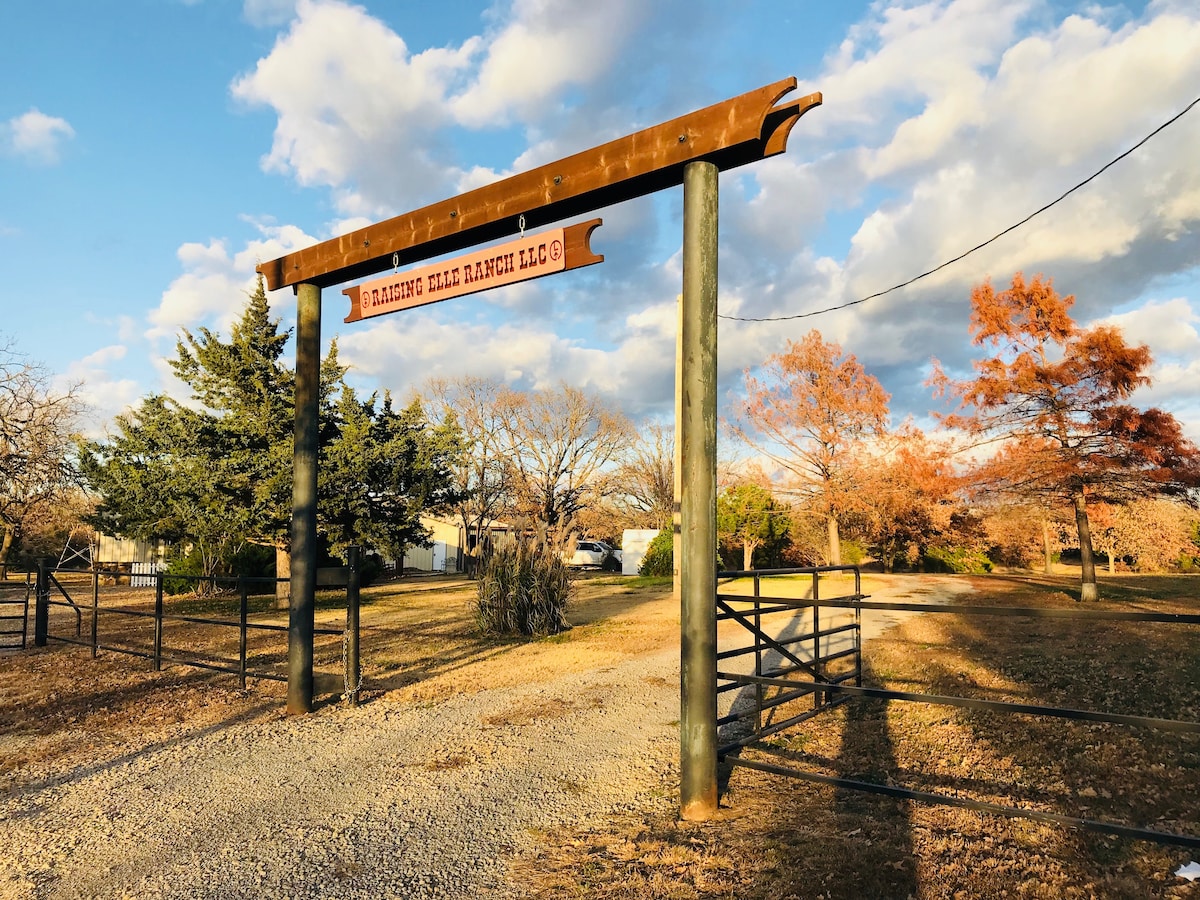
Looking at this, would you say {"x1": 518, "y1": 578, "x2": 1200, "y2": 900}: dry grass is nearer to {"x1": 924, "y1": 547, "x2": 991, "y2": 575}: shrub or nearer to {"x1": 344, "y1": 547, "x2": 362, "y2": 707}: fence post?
{"x1": 344, "y1": 547, "x2": 362, "y2": 707}: fence post

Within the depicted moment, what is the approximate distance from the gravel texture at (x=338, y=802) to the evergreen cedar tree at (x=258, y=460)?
34.4ft

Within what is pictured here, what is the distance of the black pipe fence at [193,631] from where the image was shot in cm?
652

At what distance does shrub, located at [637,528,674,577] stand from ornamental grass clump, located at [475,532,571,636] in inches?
538

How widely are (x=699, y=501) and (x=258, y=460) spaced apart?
14457 mm

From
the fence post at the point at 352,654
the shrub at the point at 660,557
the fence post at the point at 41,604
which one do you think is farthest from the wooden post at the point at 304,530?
the shrub at the point at 660,557

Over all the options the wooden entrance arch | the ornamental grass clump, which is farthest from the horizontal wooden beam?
the ornamental grass clump

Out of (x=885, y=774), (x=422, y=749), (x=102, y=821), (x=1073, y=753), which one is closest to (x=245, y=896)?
(x=102, y=821)

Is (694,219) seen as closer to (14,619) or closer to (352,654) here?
(352,654)

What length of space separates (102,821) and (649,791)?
3044 mm

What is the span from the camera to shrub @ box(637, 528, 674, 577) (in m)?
25.1

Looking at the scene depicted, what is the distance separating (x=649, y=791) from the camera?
14.3ft

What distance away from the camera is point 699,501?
154 inches

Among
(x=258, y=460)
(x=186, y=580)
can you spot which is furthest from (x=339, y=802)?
(x=186, y=580)

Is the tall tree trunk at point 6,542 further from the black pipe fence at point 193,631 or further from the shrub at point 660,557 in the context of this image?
the shrub at point 660,557
